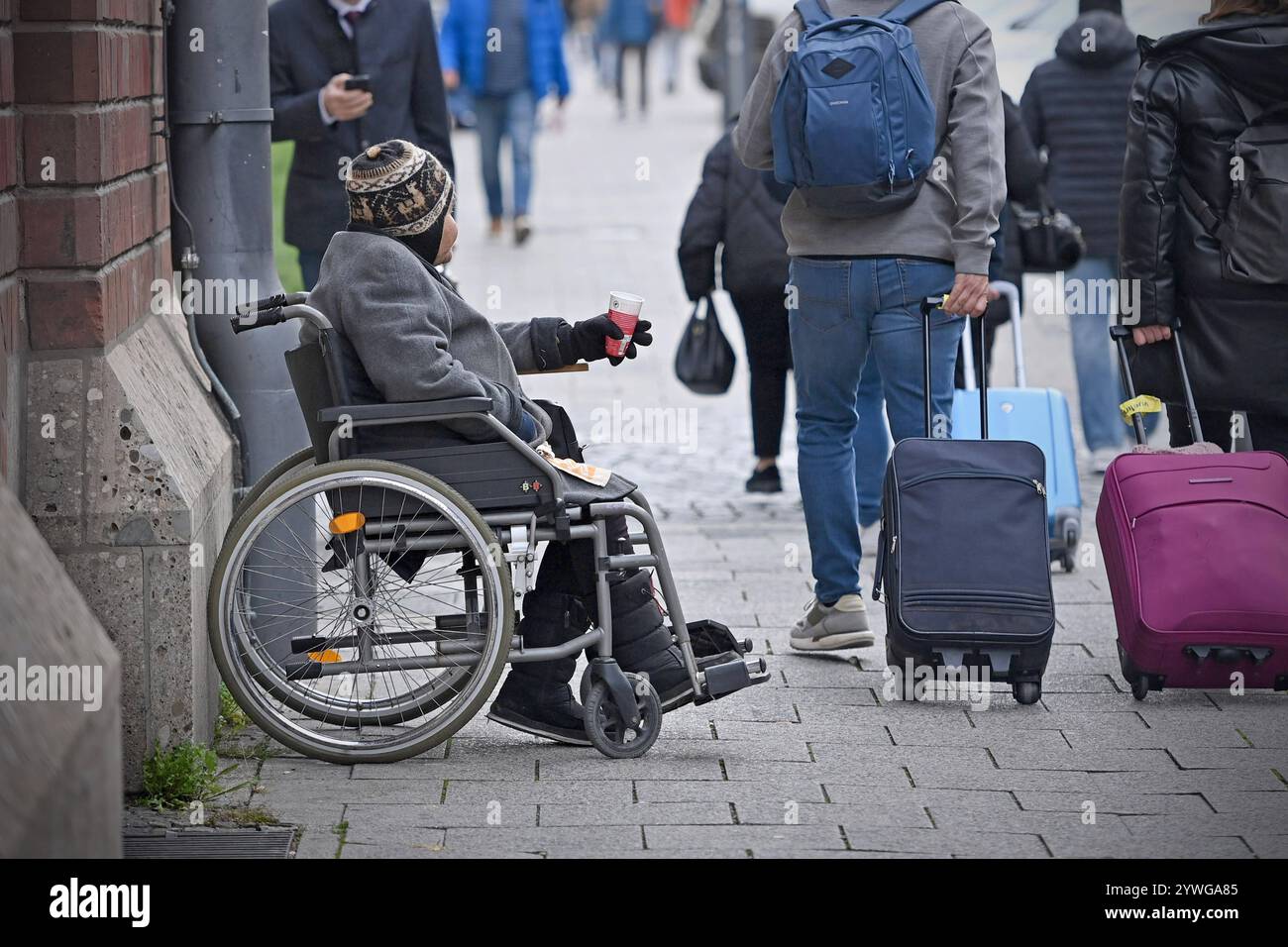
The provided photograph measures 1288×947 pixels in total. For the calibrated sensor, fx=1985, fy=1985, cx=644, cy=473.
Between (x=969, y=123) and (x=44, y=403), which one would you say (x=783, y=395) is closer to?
Result: (x=969, y=123)

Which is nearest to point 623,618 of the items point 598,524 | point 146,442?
point 598,524

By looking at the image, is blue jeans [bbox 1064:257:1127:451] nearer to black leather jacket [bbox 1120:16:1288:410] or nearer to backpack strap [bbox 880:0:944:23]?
black leather jacket [bbox 1120:16:1288:410]

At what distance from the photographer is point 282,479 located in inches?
179

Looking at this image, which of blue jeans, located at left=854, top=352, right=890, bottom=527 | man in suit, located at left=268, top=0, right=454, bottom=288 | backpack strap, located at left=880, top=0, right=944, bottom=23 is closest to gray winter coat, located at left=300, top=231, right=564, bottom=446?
backpack strap, located at left=880, top=0, right=944, bottom=23

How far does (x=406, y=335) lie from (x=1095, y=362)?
15.6 feet

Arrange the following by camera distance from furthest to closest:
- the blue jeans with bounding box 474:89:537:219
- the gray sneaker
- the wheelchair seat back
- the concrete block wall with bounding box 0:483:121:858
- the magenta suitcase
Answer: the blue jeans with bounding box 474:89:537:219
the gray sneaker
the magenta suitcase
the wheelchair seat back
the concrete block wall with bounding box 0:483:121:858

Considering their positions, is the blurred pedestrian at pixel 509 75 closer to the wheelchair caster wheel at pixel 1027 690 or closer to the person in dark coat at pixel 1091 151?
the person in dark coat at pixel 1091 151

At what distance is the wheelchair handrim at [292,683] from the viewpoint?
14.2 feet

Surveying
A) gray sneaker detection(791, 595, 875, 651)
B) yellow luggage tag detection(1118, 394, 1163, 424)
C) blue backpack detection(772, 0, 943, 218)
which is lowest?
gray sneaker detection(791, 595, 875, 651)

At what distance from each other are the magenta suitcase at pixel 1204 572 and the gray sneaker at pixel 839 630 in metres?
0.78

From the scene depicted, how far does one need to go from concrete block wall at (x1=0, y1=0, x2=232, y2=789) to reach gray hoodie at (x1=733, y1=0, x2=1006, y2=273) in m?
1.90

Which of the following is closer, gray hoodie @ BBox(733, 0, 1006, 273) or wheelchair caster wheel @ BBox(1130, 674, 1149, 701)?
wheelchair caster wheel @ BBox(1130, 674, 1149, 701)

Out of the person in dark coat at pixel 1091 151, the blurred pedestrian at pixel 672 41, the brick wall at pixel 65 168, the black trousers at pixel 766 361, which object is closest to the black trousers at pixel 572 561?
the brick wall at pixel 65 168

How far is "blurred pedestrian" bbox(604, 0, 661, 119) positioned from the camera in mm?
27828
